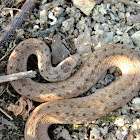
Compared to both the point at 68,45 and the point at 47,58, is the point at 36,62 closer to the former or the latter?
the point at 47,58

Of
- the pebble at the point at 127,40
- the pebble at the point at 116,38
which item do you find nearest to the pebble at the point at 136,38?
the pebble at the point at 127,40

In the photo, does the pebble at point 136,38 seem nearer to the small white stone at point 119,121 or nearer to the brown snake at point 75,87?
the brown snake at point 75,87

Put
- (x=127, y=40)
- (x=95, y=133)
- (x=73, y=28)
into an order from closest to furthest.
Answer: (x=95, y=133), (x=127, y=40), (x=73, y=28)

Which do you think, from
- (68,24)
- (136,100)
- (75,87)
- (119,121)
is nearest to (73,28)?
(68,24)

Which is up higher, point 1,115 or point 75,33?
point 75,33

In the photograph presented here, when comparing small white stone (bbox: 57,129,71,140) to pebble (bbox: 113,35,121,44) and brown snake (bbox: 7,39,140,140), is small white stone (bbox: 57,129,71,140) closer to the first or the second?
brown snake (bbox: 7,39,140,140)

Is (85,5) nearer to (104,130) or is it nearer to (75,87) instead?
(75,87)

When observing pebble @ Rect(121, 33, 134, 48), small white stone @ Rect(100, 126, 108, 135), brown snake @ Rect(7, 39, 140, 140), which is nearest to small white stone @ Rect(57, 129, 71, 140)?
brown snake @ Rect(7, 39, 140, 140)

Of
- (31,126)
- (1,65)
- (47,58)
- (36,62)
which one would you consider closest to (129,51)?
(47,58)
